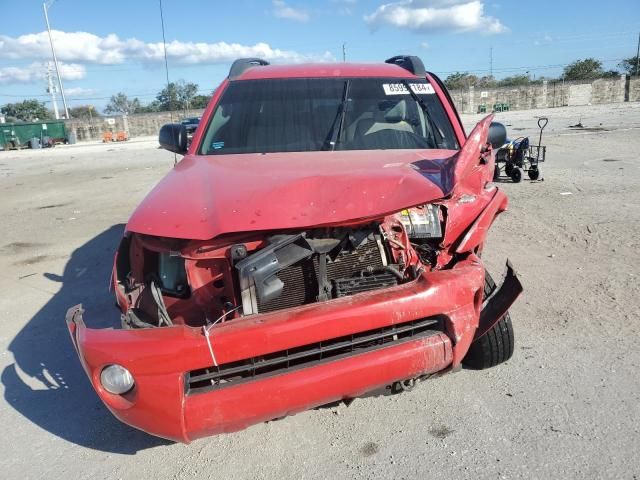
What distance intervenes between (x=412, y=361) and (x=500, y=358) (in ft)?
3.74

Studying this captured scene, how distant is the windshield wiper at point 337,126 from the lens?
3.49 metres

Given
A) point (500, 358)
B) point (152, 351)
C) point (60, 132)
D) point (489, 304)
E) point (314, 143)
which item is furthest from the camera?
point (60, 132)

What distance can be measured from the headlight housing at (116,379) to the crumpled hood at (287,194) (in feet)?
2.05

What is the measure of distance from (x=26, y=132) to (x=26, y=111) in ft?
134

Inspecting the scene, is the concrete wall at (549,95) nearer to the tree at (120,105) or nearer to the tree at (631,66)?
the tree at (631,66)

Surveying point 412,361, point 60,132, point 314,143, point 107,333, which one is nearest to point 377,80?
point 314,143

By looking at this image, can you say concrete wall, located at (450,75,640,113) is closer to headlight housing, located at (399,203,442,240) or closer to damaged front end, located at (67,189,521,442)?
headlight housing, located at (399,203,442,240)

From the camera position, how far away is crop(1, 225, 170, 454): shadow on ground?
274cm

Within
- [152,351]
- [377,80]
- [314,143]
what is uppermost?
[377,80]

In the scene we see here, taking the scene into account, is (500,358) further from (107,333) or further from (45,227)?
(45,227)

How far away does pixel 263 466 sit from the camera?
2.44m

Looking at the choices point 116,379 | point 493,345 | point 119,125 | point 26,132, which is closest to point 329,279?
point 116,379

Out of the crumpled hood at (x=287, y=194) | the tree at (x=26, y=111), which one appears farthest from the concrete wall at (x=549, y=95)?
the crumpled hood at (x=287, y=194)

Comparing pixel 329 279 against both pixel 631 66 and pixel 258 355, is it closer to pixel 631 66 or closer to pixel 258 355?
pixel 258 355
